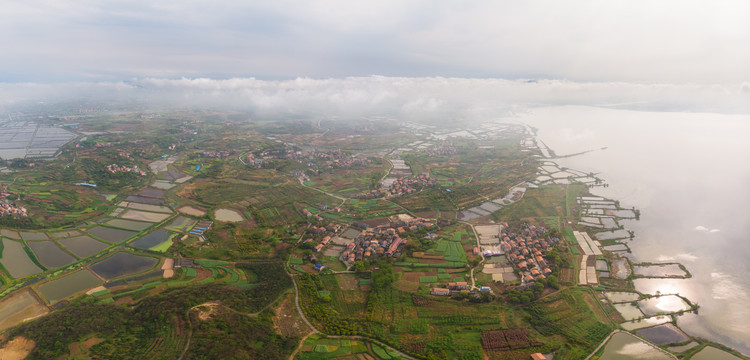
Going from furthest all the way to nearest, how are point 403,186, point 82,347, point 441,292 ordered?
point 403,186
point 441,292
point 82,347

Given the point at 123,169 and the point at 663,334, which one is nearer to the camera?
the point at 663,334

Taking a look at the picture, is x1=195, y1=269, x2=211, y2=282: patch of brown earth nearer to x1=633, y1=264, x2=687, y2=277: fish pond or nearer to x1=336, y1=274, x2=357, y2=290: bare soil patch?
x1=336, y1=274, x2=357, y2=290: bare soil patch

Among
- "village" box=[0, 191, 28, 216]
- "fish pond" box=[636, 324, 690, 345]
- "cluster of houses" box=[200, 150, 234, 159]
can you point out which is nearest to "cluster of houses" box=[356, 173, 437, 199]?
"fish pond" box=[636, 324, 690, 345]

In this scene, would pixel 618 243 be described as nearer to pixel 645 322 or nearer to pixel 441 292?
pixel 645 322

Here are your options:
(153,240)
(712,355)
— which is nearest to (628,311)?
(712,355)

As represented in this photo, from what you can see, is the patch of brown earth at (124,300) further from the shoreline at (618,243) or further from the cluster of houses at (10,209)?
the shoreline at (618,243)

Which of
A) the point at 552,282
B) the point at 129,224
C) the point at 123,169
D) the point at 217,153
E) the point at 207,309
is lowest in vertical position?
the point at 207,309

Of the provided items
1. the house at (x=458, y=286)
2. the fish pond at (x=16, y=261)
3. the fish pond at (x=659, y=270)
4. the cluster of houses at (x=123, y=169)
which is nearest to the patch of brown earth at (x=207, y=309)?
the fish pond at (x=16, y=261)

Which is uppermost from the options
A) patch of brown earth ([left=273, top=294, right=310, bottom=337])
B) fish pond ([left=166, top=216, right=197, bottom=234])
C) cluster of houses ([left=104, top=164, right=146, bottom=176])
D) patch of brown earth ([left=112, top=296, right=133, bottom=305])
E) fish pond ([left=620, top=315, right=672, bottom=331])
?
cluster of houses ([left=104, top=164, right=146, bottom=176])
